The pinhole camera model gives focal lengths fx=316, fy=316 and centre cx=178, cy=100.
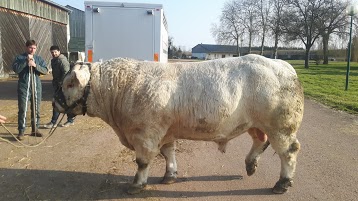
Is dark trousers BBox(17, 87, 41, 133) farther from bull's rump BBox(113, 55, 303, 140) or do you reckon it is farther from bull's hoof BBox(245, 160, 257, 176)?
bull's hoof BBox(245, 160, 257, 176)

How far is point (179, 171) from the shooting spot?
225 inches

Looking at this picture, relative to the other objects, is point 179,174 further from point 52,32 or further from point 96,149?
point 52,32

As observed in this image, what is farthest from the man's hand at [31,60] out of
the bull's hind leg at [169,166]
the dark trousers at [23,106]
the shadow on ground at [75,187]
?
the bull's hind leg at [169,166]

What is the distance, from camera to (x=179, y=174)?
18.4 ft

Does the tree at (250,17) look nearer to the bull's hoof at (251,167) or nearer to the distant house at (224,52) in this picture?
the distant house at (224,52)

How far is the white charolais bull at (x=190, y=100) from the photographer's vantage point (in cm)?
455

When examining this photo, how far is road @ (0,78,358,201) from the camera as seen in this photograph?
15.9 ft

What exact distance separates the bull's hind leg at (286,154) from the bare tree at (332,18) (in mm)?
45218

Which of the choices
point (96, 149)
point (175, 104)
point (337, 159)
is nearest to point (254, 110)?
point (175, 104)

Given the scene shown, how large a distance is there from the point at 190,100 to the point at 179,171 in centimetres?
173

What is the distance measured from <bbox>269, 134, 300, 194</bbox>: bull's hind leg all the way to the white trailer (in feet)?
27.1

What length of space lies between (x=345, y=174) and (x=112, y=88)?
4.31 metres

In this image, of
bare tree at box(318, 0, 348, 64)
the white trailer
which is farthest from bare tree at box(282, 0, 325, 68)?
the white trailer

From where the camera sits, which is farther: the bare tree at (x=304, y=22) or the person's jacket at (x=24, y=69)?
the bare tree at (x=304, y=22)
